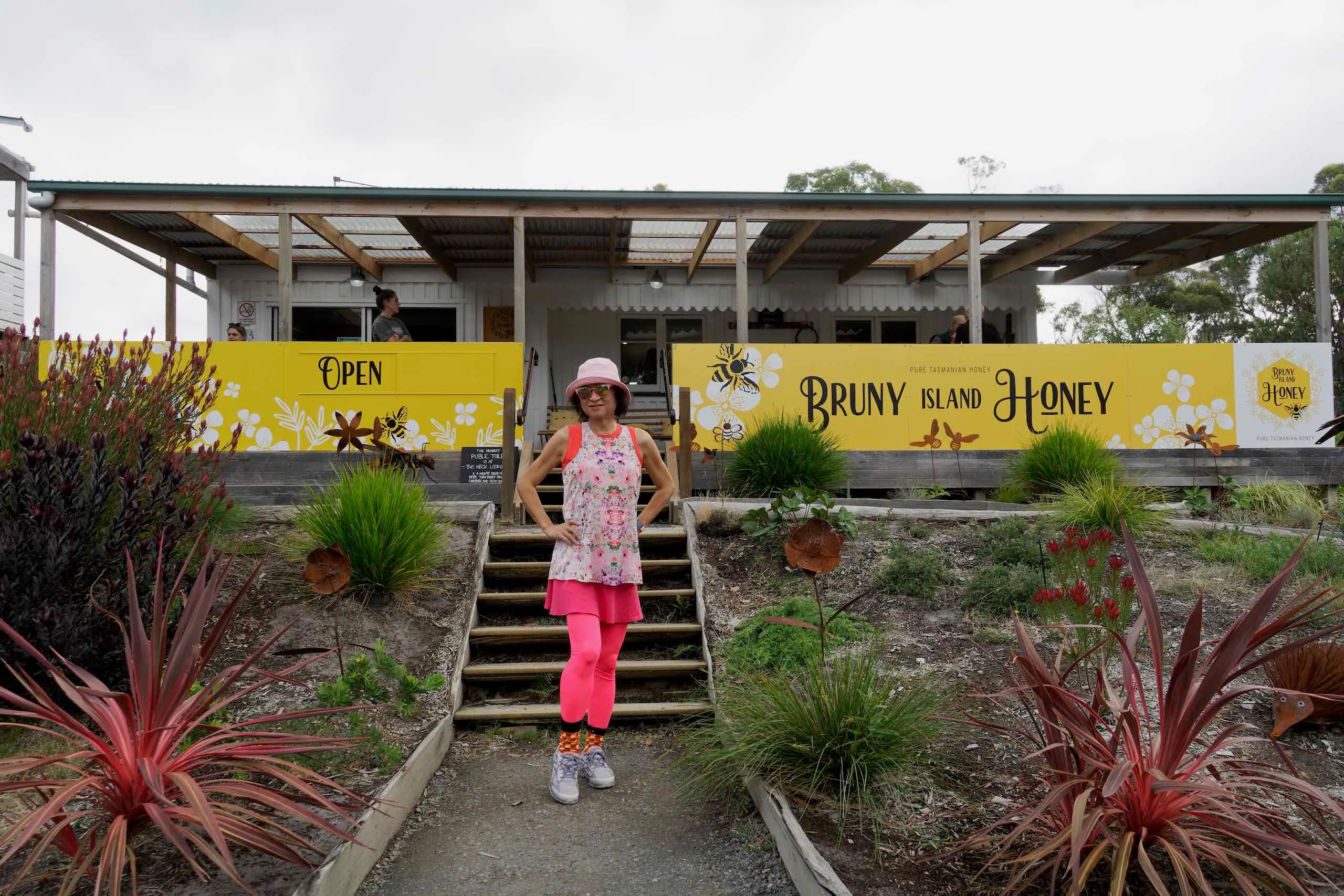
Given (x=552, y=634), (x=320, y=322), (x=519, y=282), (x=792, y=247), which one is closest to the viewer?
(x=552, y=634)

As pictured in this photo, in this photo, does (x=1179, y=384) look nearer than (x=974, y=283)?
Yes

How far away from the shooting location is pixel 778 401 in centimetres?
895

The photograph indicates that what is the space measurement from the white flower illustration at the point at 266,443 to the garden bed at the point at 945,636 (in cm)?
477

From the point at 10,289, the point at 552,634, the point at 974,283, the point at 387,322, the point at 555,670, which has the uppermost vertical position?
the point at 10,289

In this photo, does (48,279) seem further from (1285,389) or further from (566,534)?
(1285,389)

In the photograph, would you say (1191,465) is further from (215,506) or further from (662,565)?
(215,506)

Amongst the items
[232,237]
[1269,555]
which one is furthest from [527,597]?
[232,237]

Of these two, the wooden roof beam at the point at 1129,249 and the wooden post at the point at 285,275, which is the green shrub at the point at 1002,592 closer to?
the wooden post at the point at 285,275

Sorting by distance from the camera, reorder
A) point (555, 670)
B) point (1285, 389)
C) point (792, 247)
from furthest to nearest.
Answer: point (792, 247) → point (1285, 389) → point (555, 670)

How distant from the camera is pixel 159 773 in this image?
2.36 meters

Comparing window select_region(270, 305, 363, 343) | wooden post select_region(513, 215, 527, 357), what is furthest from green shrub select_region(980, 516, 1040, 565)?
window select_region(270, 305, 363, 343)

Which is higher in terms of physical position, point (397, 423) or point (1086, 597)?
point (397, 423)

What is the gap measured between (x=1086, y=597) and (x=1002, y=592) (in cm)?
159

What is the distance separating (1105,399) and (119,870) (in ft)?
30.8
